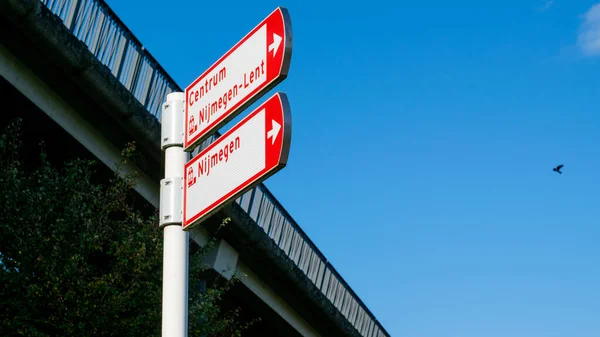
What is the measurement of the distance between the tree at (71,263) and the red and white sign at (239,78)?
8141 mm

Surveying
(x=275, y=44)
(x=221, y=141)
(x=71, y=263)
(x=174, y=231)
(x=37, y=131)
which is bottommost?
(x=174, y=231)

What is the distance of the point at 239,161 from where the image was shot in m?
5.05

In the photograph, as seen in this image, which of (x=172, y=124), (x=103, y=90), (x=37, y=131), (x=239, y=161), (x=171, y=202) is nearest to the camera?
(x=239, y=161)

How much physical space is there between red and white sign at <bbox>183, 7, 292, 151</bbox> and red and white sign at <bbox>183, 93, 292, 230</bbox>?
107 mm

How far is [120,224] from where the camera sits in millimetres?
15047

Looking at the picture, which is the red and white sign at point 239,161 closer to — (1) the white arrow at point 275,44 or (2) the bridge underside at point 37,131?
(1) the white arrow at point 275,44

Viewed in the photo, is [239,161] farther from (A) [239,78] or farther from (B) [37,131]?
(B) [37,131]

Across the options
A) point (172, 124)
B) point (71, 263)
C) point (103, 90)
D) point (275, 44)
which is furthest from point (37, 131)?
point (275, 44)

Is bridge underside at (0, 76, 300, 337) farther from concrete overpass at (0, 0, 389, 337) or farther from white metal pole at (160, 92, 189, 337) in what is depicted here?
white metal pole at (160, 92, 189, 337)

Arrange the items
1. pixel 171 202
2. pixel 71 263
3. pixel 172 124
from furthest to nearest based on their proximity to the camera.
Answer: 1. pixel 71 263
2. pixel 172 124
3. pixel 171 202

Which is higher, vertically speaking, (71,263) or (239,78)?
(71,263)

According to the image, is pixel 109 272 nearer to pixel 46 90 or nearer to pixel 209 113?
pixel 46 90

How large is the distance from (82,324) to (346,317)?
1878 cm

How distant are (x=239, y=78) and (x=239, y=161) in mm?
531
